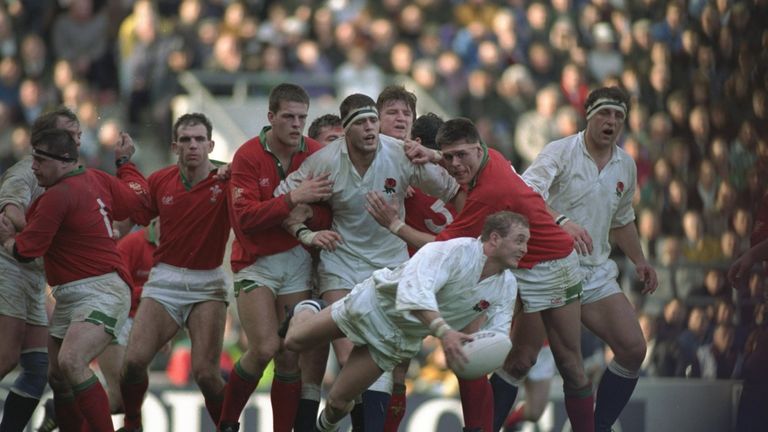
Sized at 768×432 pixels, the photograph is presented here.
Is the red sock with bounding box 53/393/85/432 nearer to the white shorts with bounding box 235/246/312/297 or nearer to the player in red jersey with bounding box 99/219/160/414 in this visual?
the player in red jersey with bounding box 99/219/160/414

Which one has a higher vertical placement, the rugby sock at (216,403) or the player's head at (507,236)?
the player's head at (507,236)

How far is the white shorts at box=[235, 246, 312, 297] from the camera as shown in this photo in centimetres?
975

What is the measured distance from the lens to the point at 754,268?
1111 centimetres

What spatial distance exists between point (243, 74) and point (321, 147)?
641 centimetres

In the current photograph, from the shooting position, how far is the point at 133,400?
1051 centimetres

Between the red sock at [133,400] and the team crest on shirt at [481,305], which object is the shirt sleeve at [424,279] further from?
the red sock at [133,400]

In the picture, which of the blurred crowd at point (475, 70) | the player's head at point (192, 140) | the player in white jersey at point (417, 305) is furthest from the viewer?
the blurred crowd at point (475, 70)

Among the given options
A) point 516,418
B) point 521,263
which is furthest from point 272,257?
point 516,418

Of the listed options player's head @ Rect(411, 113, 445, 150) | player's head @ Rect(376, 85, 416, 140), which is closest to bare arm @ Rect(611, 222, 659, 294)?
player's head @ Rect(411, 113, 445, 150)

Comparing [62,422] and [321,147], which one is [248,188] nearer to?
[321,147]

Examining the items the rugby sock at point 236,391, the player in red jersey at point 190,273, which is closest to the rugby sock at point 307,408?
the rugby sock at point 236,391

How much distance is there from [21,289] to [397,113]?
2569 millimetres

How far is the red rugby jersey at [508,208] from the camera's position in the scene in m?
9.22

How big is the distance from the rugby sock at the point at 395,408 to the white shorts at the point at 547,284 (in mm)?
1041
